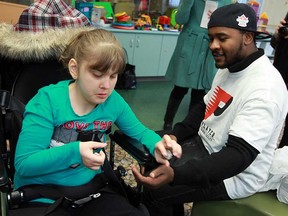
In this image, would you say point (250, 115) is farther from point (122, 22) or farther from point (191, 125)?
point (122, 22)

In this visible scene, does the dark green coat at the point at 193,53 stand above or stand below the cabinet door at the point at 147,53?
above

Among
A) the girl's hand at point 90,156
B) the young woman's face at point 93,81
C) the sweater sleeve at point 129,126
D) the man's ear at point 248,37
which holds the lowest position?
the sweater sleeve at point 129,126

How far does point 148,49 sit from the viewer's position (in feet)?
13.3

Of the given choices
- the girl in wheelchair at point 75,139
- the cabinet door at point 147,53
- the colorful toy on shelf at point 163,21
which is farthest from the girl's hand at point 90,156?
the colorful toy on shelf at point 163,21

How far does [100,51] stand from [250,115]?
0.54 metres

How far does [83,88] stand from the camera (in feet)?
3.31

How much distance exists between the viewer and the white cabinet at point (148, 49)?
150 inches

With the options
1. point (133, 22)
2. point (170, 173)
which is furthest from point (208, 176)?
point (133, 22)

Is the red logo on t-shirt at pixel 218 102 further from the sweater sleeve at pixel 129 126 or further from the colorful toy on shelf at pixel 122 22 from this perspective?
the colorful toy on shelf at pixel 122 22

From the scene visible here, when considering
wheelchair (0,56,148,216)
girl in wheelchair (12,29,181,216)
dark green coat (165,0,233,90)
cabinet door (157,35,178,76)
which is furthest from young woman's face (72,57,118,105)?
cabinet door (157,35,178,76)

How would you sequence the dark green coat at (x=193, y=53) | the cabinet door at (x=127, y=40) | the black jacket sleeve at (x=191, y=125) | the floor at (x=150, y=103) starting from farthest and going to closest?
1. the cabinet door at (x=127, y=40)
2. the floor at (x=150, y=103)
3. the dark green coat at (x=193, y=53)
4. the black jacket sleeve at (x=191, y=125)

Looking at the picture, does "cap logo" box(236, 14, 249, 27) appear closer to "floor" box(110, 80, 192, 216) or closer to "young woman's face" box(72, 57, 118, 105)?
"young woman's face" box(72, 57, 118, 105)

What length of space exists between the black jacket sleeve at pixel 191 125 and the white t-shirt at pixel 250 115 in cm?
10

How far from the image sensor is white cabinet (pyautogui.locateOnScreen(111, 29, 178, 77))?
3.82 metres
